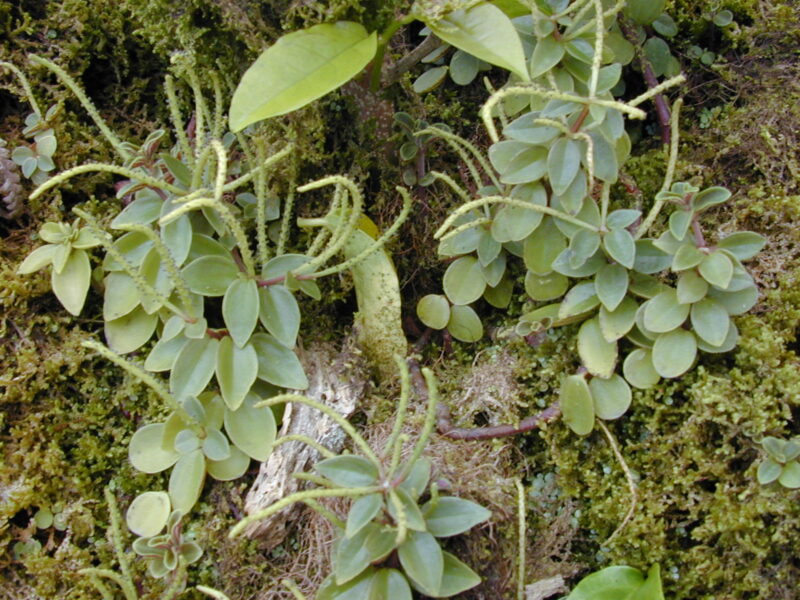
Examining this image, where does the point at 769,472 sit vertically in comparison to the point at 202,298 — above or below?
below

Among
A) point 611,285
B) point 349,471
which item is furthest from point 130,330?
point 611,285

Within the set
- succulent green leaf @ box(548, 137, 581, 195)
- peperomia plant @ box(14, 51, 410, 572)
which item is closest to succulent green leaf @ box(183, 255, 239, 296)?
peperomia plant @ box(14, 51, 410, 572)

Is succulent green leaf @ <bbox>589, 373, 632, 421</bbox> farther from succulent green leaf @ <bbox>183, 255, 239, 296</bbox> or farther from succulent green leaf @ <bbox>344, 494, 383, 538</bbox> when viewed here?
succulent green leaf @ <bbox>183, 255, 239, 296</bbox>

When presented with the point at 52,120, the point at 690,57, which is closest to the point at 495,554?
the point at 690,57

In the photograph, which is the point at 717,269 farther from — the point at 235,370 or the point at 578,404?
the point at 235,370

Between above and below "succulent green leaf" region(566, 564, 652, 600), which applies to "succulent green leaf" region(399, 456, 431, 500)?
above
